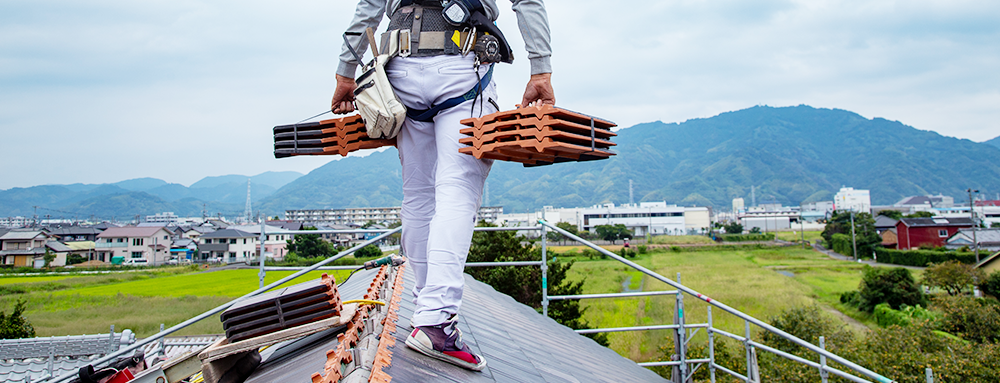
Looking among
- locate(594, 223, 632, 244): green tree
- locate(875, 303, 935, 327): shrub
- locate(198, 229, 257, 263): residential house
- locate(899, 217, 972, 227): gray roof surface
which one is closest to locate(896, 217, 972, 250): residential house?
locate(899, 217, 972, 227): gray roof surface

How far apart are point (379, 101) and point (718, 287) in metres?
39.1

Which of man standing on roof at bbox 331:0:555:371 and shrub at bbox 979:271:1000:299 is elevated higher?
man standing on roof at bbox 331:0:555:371

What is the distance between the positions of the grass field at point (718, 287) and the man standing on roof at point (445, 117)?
55.2 feet

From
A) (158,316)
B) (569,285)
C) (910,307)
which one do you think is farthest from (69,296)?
(910,307)

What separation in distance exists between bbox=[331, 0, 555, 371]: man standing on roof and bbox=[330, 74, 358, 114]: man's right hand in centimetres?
35

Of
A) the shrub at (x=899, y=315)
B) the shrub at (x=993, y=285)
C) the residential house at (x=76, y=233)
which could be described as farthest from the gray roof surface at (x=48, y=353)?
the residential house at (x=76, y=233)

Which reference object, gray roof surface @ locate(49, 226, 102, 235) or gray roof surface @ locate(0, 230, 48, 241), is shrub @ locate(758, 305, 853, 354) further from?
gray roof surface @ locate(49, 226, 102, 235)

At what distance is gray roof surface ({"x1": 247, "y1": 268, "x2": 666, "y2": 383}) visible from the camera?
5.76 ft

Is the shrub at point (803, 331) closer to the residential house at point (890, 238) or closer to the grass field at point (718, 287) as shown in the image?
the grass field at point (718, 287)

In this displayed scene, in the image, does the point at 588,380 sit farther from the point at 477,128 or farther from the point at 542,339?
the point at 477,128

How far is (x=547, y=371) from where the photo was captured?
260cm

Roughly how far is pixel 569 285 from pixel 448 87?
16.4 meters

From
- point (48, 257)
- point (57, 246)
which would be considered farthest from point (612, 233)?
point (48, 257)

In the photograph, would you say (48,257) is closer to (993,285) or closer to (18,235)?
(18,235)
